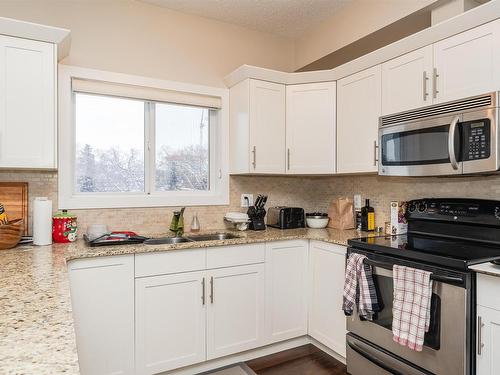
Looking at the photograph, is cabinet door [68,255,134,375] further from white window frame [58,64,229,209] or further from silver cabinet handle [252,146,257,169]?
silver cabinet handle [252,146,257,169]

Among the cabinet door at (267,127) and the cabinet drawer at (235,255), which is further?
the cabinet door at (267,127)

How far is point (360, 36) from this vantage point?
8.86 ft

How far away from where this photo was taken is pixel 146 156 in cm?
287

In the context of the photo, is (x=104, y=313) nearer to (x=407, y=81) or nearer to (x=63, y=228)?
(x=63, y=228)

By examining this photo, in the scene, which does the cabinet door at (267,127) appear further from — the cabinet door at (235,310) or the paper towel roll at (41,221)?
the paper towel roll at (41,221)

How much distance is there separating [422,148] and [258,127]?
1261mm

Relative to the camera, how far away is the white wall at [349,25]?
7.88 feet

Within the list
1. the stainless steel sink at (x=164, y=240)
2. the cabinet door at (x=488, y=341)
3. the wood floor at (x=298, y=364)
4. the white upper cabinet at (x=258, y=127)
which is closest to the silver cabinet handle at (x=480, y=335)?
the cabinet door at (x=488, y=341)

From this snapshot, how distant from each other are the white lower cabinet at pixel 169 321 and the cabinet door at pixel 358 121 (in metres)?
1.40

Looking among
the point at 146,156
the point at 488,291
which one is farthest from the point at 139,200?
the point at 488,291

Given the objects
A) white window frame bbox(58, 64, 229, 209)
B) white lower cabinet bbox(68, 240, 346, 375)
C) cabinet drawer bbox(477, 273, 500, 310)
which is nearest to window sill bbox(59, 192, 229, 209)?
white window frame bbox(58, 64, 229, 209)

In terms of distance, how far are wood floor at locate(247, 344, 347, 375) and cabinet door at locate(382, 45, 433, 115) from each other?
1.81 metres

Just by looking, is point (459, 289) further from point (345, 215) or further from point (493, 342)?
point (345, 215)

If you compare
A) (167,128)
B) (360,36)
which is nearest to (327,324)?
(167,128)
